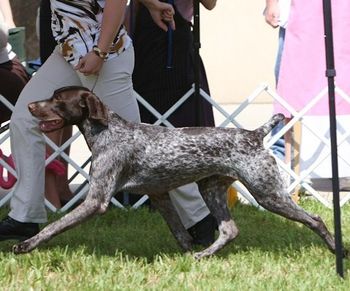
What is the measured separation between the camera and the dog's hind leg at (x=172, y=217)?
5.81 m

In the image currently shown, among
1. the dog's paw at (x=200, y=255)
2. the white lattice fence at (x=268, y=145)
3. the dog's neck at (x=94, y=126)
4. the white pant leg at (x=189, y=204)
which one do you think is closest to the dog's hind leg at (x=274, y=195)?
the dog's paw at (x=200, y=255)

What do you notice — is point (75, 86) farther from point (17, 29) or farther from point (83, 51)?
point (17, 29)

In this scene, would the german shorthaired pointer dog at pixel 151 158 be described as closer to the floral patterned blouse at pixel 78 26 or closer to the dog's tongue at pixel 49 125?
the dog's tongue at pixel 49 125

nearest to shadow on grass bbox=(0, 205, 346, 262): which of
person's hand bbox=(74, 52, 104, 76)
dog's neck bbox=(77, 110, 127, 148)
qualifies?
dog's neck bbox=(77, 110, 127, 148)

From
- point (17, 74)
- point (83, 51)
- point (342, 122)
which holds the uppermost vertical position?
point (83, 51)

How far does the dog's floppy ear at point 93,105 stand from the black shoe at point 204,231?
38.6 inches

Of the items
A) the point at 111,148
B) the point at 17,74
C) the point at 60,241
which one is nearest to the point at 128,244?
the point at 60,241

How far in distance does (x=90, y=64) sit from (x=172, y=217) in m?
0.94

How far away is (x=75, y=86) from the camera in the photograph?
17.8 ft

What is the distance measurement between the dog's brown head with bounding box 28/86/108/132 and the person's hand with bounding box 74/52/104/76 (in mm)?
119

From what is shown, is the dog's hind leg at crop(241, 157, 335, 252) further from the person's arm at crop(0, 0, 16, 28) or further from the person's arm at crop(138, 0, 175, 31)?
the person's arm at crop(0, 0, 16, 28)

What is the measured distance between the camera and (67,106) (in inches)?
211

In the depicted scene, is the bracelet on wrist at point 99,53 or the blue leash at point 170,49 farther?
the blue leash at point 170,49

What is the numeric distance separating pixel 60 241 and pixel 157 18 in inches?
50.0
